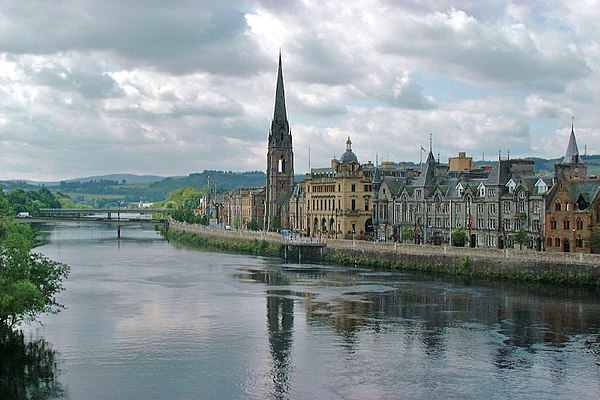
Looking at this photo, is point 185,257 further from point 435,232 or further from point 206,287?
point 206,287

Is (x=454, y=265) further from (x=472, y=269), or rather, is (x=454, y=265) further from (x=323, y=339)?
(x=323, y=339)

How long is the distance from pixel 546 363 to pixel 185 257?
7872 cm

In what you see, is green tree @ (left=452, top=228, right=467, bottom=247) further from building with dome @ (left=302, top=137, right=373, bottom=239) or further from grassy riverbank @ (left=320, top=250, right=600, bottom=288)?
building with dome @ (left=302, top=137, right=373, bottom=239)

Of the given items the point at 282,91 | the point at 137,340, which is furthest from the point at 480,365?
the point at 282,91

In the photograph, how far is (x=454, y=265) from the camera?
87.4 m

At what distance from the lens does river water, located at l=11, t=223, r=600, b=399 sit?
42.0m

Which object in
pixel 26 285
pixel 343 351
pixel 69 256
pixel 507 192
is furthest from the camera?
pixel 69 256

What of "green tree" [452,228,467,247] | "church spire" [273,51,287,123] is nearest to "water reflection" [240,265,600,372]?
"green tree" [452,228,467,247]

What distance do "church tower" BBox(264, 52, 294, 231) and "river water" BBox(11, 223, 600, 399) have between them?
7552 cm

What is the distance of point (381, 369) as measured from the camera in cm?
4506

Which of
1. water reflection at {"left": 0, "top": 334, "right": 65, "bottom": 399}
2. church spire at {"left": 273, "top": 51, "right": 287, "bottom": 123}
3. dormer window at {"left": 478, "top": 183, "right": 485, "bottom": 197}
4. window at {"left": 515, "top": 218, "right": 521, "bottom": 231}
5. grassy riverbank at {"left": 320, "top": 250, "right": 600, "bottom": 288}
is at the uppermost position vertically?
church spire at {"left": 273, "top": 51, "right": 287, "bottom": 123}

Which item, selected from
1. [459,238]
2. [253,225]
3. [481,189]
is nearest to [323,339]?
[459,238]

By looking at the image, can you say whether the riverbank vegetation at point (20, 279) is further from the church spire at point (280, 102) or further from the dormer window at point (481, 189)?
the church spire at point (280, 102)

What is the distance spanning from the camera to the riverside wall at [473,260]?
74.0 m
